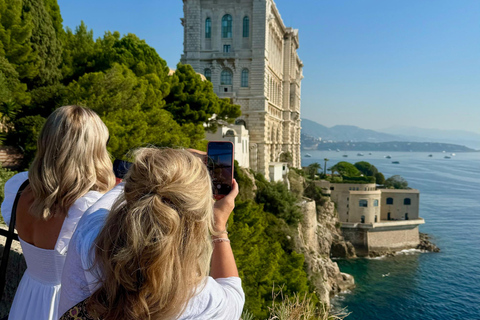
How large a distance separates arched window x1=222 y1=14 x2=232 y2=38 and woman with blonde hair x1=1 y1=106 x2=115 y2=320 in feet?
87.9

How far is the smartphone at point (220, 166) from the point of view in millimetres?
1805

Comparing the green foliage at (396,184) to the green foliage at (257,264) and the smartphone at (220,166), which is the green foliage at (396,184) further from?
the smartphone at (220,166)

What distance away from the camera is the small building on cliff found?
116 feet

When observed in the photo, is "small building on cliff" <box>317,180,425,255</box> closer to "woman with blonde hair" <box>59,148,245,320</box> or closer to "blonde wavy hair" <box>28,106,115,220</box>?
"blonde wavy hair" <box>28,106,115,220</box>

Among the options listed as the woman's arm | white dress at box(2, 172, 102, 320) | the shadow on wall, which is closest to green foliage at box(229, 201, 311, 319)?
the shadow on wall

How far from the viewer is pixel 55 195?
173 cm

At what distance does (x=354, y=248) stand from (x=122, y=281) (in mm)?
36448

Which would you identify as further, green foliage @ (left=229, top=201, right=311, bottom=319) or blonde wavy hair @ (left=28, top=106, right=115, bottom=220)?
green foliage @ (left=229, top=201, right=311, bottom=319)

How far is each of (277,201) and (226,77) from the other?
10149mm

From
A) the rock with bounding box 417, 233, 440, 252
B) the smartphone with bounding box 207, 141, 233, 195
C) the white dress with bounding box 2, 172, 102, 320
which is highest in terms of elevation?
the smartphone with bounding box 207, 141, 233, 195

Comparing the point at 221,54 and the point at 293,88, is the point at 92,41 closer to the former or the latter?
the point at 221,54

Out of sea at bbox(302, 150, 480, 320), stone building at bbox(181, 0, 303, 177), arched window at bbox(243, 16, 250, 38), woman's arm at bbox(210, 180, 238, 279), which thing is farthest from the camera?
arched window at bbox(243, 16, 250, 38)

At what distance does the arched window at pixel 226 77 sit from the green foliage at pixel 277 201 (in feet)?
24.4

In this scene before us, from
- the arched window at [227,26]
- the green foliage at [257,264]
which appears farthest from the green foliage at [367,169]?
the green foliage at [257,264]
